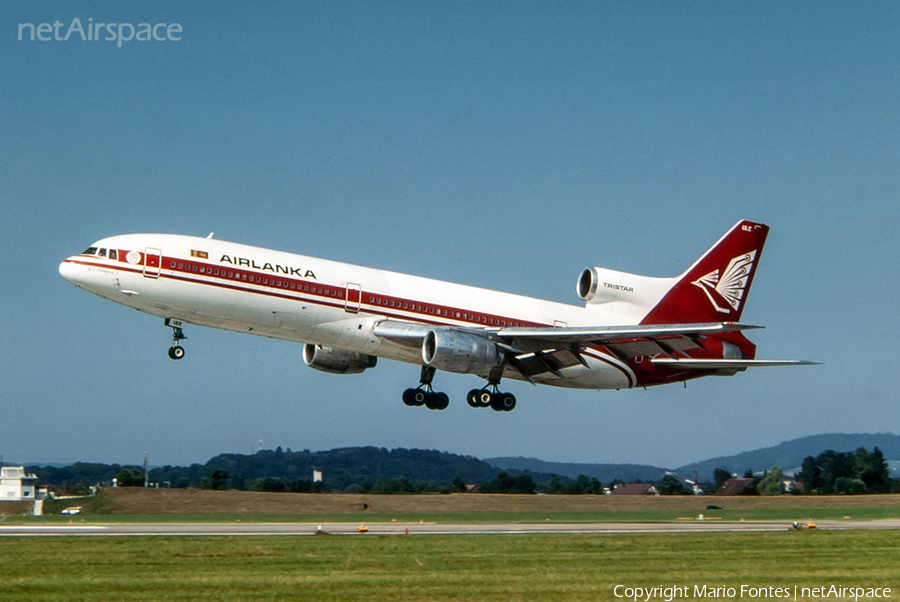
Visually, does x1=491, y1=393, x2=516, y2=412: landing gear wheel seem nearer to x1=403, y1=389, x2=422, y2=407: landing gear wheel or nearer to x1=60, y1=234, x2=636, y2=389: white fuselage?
x1=60, y1=234, x2=636, y2=389: white fuselage

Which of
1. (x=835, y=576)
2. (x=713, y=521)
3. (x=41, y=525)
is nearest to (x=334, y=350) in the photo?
(x=41, y=525)

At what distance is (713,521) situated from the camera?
4716 cm

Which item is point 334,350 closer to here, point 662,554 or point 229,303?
point 229,303

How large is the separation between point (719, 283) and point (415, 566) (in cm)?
3028

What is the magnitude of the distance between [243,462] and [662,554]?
105 meters

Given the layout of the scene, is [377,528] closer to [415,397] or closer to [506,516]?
[415,397]

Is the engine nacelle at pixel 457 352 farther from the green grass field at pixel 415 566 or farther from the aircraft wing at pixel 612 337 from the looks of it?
the green grass field at pixel 415 566

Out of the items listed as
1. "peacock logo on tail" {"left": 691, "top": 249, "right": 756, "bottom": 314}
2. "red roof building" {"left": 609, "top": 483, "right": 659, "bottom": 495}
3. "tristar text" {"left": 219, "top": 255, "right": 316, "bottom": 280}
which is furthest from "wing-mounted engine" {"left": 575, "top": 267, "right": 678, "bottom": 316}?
"red roof building" {"left": 609, "top": 483, "right": 659, "bottom": 495}

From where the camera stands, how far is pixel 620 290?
4903 centimetres

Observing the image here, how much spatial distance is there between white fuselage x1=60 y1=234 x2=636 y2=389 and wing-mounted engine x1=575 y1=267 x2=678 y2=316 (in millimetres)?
3379

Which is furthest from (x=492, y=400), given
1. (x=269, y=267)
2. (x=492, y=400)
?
(x=269, y=267)

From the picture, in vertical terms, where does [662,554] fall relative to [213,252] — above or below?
below

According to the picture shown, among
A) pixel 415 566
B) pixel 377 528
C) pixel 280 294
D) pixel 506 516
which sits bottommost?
pixel 415 566

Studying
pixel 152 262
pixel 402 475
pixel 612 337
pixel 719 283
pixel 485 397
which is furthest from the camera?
pixel 402 475
